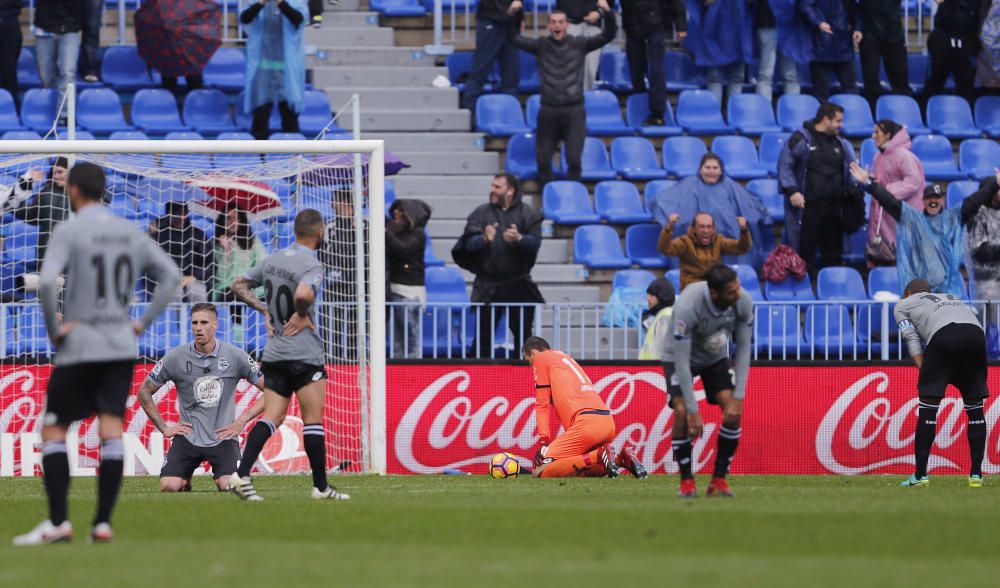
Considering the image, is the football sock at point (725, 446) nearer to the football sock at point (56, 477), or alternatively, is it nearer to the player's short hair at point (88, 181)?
the football sock at point (56, 477)

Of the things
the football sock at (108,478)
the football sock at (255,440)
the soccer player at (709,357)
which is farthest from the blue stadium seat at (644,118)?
the football sock at (108,478)

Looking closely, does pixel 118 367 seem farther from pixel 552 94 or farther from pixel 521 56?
pixel 521 56

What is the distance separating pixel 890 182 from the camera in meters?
19.6

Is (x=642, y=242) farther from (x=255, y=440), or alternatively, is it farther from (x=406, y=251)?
(x=255, y=440)

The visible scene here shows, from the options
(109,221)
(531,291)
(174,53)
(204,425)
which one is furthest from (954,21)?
(109,221)

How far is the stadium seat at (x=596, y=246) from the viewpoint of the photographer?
20.0 m

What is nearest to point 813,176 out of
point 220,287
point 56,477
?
point 220,287

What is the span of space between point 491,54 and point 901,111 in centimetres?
568

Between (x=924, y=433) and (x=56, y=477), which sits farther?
(x=924, y=433)

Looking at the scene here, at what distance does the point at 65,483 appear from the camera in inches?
348

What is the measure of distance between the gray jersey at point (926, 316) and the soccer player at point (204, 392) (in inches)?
217

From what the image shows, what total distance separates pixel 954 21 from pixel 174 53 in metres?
10.3

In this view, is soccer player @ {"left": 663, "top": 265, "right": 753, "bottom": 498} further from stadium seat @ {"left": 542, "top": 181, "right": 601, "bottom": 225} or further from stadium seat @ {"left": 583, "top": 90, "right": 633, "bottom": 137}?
stadium seat @ {"left": 583, "top": 90, "right": 633, "bottom": 137}

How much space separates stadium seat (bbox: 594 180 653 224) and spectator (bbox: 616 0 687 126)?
5.04 ft
